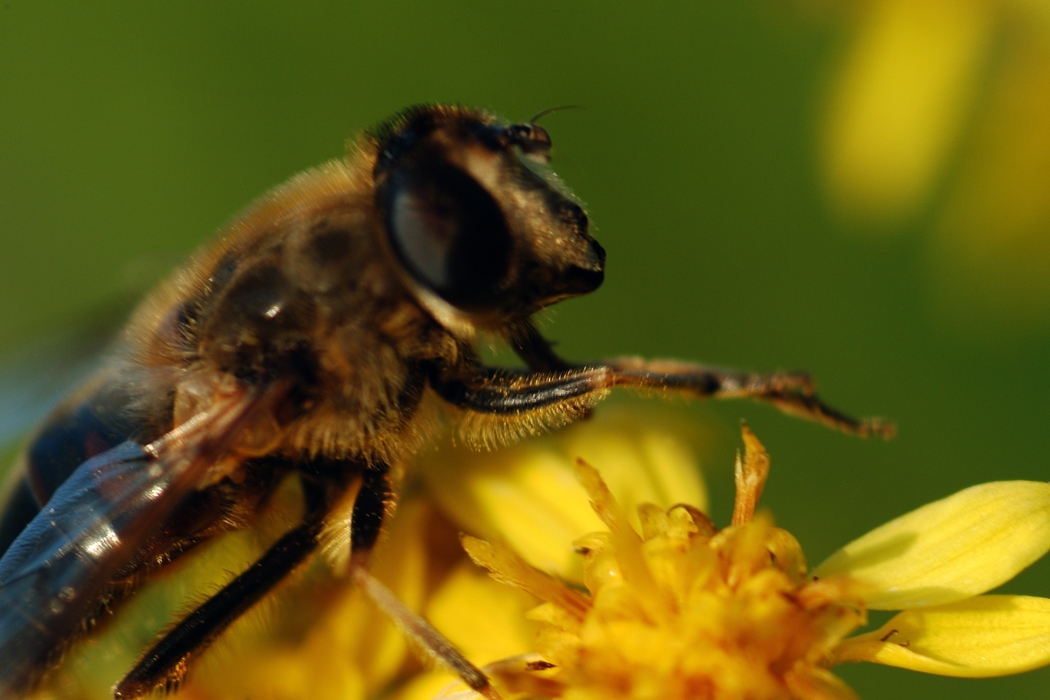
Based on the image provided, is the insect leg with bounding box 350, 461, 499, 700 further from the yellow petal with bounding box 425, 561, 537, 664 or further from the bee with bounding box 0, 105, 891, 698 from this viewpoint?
the yellow petal with bounding box 425, 561, 537, 664

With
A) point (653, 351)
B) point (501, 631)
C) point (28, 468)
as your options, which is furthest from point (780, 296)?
point (28, 468)

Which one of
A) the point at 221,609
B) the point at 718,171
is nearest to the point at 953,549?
the point at 221,609

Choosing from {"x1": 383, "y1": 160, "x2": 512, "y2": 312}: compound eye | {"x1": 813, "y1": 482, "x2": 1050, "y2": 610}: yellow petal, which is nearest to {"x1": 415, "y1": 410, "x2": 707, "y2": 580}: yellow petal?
{"x1": 813, "y1": 482, "x2": 1050, "y2": 610}: yellow petal

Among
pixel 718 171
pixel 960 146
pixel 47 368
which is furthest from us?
pixel 718 171

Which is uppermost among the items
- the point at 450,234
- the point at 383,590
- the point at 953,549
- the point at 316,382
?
the point at 953,549

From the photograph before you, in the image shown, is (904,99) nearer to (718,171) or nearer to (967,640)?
(718,171)

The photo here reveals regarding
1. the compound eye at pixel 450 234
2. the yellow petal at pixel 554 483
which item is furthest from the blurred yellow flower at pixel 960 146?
the compound eye at pixel 450 234

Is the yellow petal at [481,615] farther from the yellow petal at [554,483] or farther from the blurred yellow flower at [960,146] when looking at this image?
the blurred yellow flower at [960,146]
